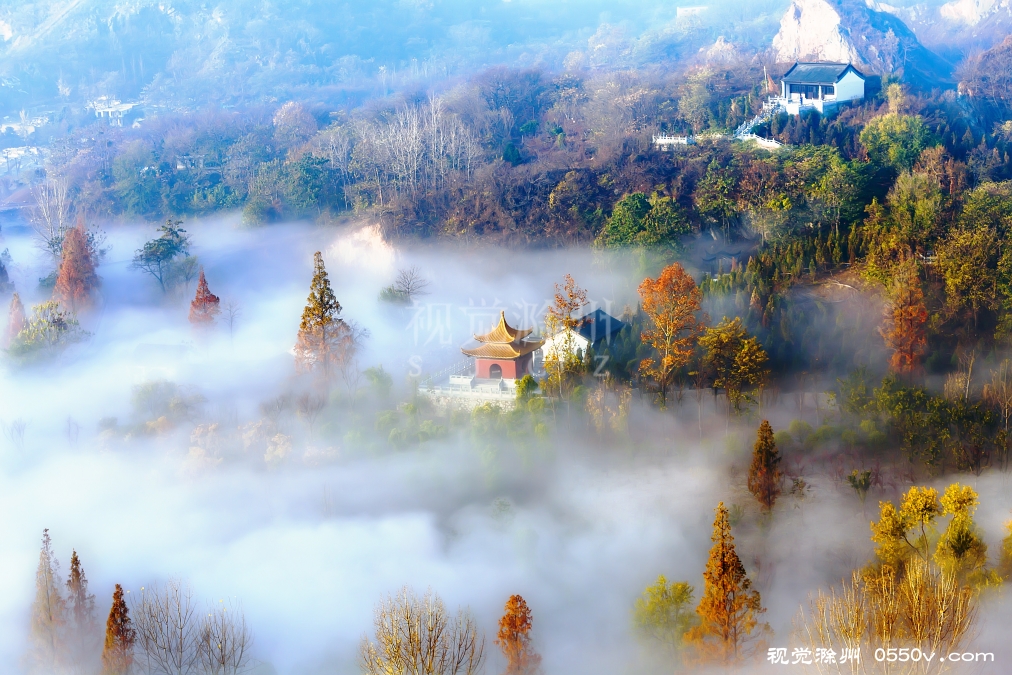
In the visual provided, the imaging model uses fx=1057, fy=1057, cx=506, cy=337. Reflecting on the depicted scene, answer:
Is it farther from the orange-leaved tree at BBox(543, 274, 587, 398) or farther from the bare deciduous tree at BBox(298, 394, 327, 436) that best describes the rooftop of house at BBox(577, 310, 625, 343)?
the bare deciduous tree at BBox(298, 394, 327, 436)

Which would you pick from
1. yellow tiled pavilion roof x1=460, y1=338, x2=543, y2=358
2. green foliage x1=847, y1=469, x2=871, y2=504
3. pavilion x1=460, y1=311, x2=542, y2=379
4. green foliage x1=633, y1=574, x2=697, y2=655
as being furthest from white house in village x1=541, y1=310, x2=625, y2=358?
green foliage x1=633, y1=574, x2=697, y2=655

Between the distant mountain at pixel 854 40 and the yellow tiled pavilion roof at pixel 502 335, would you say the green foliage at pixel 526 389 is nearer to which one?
the yellow tiled pavilion roof at pixel 502 335

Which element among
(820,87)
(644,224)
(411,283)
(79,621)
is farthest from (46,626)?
(820,87)

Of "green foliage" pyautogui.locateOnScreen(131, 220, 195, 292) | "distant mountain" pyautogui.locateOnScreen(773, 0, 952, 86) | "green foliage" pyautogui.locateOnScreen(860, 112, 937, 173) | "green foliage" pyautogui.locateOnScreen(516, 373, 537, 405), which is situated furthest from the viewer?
"distant mountain" pyautogui.locateOnScreen(773, 0, 952, 86)

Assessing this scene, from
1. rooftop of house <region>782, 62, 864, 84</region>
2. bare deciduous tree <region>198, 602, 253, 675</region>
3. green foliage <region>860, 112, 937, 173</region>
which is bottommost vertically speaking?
bare deciduous tree <region>198, 602, 253, 675</region>

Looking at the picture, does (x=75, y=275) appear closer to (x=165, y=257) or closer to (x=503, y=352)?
(x=165, y=257)

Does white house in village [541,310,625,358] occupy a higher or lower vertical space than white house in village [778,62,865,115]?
lower

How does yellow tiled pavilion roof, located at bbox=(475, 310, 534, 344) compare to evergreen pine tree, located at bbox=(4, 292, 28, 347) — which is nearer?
yellow tiled pavilion roof, located at bbox=(475, 310, 534, 344)
